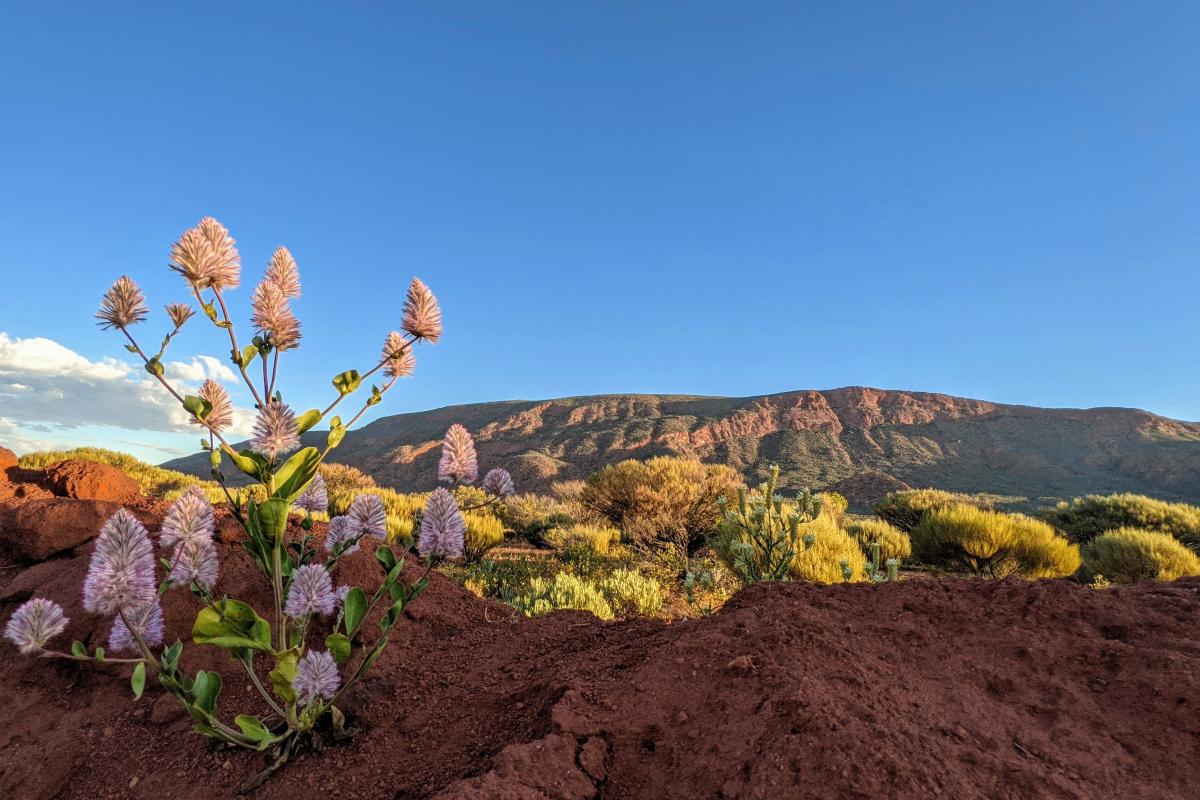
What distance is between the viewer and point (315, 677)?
2285 millimetres

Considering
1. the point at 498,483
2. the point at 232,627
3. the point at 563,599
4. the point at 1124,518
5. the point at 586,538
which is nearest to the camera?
the point at 232,627

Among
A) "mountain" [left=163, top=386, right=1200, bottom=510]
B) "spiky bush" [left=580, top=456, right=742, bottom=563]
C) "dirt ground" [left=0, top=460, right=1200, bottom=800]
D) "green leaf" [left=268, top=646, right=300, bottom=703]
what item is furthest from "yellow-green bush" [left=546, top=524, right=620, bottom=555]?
"mountain" [left=163, top=386, right=1200, bottom=510]

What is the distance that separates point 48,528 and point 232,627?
421cm

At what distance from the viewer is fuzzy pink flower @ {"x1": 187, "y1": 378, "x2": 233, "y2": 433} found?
2.20 m

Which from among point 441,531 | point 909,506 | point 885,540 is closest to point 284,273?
point 441,531

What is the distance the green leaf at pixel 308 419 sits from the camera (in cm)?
208

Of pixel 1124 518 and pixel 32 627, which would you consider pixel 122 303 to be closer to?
pixel 32 627

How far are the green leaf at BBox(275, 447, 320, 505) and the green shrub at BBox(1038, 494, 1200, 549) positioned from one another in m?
15.4

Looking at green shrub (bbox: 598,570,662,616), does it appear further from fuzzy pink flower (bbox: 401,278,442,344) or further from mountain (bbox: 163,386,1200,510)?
mountain (bbox: 163,386,1200,510)

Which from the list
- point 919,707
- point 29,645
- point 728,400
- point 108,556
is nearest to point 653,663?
point 919,707

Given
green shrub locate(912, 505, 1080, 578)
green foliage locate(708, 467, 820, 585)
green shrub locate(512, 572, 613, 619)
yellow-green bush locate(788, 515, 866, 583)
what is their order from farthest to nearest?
1. green shrub locate(912, 505, 1080, 578)
2. yellow-green bush locate(788, 515, 866, 583)
3. green foliage locate(708, 467, 820, 585)
4. green shrub locate(512, 572, 613, 619)

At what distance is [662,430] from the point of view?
50719mm

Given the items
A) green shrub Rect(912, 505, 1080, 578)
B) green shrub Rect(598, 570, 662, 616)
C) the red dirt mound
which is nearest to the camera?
the red dirt mound

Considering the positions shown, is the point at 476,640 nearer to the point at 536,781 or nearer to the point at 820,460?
the point at 536,781
